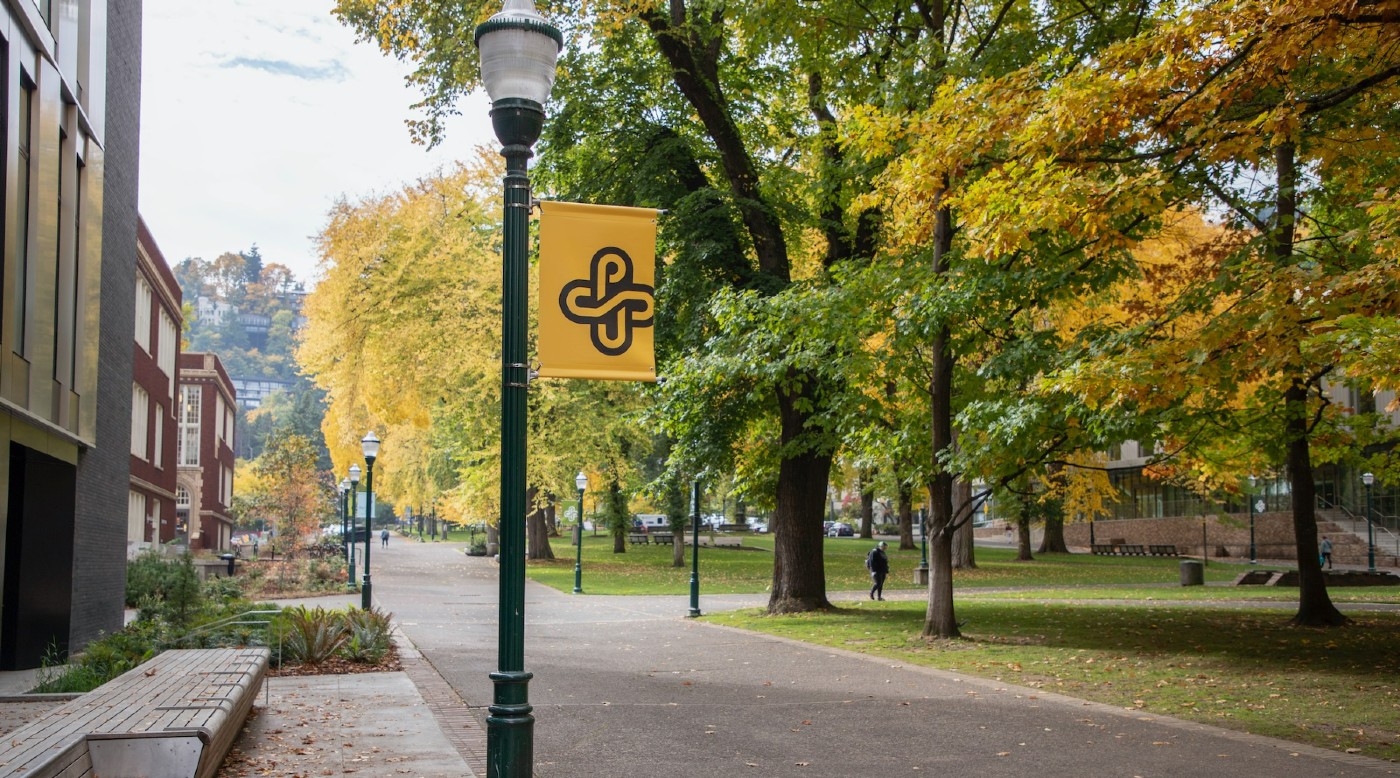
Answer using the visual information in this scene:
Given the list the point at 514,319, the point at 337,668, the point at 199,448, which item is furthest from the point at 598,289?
the point at 199,448

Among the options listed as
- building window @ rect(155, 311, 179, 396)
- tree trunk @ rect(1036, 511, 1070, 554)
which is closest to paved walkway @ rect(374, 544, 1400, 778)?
building window @ rect(155, 311, 179, 396)

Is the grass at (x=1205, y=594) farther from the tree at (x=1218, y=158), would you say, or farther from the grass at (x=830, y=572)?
the tree at (x=1218, y=158)

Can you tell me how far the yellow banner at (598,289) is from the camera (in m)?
5.87

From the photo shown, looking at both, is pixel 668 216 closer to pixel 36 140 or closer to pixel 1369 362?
pixel 36 140

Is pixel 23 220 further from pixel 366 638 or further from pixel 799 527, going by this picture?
pixel 799 527

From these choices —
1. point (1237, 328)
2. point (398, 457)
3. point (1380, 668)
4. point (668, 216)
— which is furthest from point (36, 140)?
point (398, 457)

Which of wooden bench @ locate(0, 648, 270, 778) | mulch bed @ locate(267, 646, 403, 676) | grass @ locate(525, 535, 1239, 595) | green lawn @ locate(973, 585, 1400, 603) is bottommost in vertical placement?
grass @ locate(525, 535, 1239, 595)

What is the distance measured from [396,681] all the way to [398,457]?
45.4m

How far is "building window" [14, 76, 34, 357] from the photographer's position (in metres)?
11.6

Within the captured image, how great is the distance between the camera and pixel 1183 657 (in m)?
14.3

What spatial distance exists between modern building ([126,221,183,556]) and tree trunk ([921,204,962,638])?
69.2 feet

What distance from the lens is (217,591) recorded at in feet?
68.2

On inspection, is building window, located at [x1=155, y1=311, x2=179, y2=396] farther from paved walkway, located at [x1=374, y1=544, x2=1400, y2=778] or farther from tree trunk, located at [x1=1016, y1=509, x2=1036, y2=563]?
tree trunk, located at [x1=1016, y1=509, x2=1036, y2=563]

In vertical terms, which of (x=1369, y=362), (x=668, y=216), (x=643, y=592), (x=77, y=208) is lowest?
(x=643, y=592)
